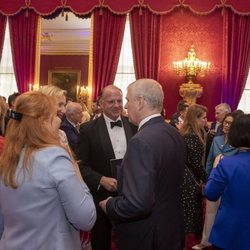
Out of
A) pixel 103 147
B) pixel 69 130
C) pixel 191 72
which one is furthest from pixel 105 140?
pixel 191 72

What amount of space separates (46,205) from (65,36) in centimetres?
1267

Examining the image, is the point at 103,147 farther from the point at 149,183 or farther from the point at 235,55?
the point at 235,55

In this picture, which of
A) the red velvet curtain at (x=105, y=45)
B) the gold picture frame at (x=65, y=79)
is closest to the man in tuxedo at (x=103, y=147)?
the red velvet curtain at (x=105, y=45)

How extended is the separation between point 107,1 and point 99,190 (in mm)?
6694

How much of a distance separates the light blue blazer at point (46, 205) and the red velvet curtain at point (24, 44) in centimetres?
843

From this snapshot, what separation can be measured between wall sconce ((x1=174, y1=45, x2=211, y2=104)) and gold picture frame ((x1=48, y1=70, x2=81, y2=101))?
6215mm

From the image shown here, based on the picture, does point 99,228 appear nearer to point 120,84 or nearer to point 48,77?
point 120,84

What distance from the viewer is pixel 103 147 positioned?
3764mm

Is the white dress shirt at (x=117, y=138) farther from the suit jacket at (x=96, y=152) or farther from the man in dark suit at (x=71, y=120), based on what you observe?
the man in dark suit at (x=71, y=120)

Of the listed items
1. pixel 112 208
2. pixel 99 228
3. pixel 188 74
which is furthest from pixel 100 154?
pixel 188 74

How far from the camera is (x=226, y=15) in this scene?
361 inches

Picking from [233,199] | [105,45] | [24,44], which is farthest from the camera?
[24,44]

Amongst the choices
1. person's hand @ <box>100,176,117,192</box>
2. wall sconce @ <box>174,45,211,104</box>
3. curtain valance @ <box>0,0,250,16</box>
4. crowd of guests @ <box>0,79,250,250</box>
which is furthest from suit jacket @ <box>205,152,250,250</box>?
curtain valance @ <box>0,0,250,16</box>

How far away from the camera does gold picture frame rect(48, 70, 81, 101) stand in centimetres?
1480
